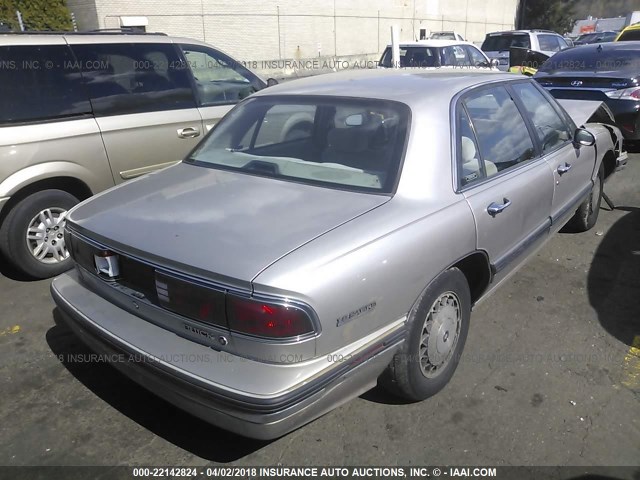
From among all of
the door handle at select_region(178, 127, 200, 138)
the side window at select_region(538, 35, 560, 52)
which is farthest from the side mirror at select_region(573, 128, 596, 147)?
the side window at select_region(538, 35, 560, 52)

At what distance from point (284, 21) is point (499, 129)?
2509cm

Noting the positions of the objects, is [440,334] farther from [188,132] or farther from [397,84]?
[188,132]

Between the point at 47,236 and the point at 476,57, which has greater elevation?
the point at 476,57

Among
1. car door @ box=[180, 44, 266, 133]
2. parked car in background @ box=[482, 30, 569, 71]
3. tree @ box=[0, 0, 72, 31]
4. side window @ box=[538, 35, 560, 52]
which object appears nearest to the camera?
car door @ box=[180, 44, 266, 133]

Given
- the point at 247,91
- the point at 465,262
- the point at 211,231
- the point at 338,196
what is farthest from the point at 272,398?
the point at 247,91

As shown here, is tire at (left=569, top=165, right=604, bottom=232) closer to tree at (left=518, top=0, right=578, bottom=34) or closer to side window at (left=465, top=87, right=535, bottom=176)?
side window at (left=465, top=87, right=535, bottom=176)

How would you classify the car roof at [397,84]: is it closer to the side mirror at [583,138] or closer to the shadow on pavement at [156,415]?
the side mirror at [583,138]

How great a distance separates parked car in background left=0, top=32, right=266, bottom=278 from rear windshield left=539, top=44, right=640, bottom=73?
621cm

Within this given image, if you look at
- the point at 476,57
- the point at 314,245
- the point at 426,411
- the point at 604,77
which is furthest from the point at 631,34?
the point at 314,245

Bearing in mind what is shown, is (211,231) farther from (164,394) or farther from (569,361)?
(569,361)

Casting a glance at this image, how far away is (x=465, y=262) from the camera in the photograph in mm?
2979

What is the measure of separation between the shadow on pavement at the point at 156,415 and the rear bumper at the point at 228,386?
47cm

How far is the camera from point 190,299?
223 centimetres

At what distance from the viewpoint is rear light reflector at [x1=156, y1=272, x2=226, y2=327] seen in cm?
216
